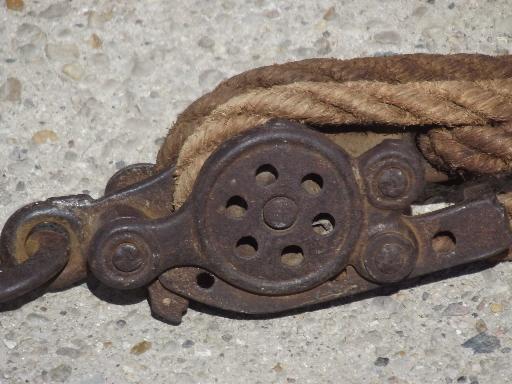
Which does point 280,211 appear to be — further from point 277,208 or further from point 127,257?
point 127,257

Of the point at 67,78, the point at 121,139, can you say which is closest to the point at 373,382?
the point at 121,139

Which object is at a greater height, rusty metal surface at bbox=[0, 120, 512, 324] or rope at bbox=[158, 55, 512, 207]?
rope at bbox=[158, 55, 512, 207]

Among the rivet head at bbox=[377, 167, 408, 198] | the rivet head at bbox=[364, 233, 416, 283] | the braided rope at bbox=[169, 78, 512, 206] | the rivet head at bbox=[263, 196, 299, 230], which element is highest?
the braided rope at bbox=[169, 78, 512, 206]

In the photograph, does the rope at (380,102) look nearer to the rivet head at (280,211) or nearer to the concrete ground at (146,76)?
the rivet head at (280,211)

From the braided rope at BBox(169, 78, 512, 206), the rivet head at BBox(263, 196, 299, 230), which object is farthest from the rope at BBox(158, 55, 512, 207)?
the rivet head at BBox(263, 196, 299, 230)

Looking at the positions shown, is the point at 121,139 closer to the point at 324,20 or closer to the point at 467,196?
the point at 324,20

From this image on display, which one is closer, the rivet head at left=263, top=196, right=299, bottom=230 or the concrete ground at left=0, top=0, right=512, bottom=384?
the rivet head at left=263, top=196, right=299, bottom=230

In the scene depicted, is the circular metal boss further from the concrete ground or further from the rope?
the concrete ground
